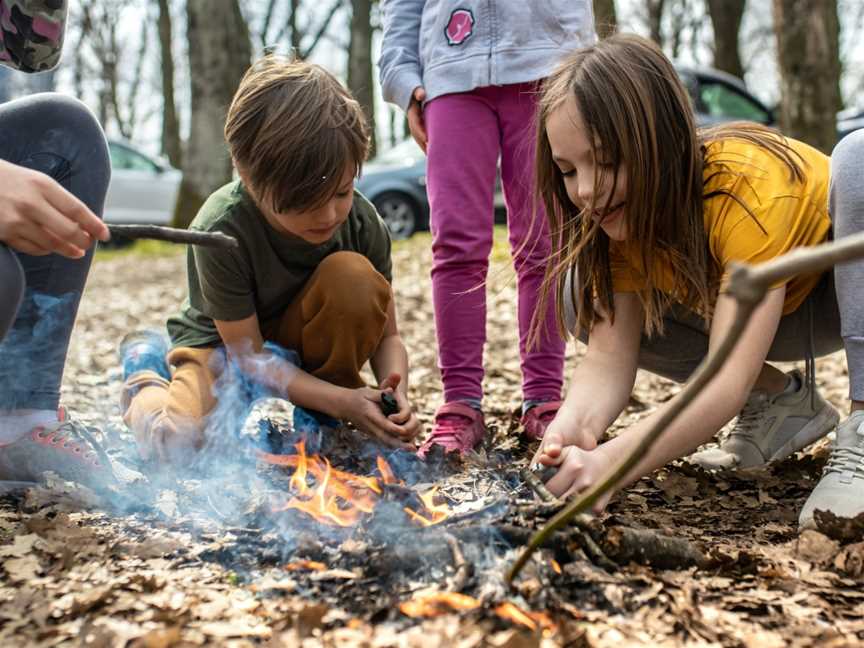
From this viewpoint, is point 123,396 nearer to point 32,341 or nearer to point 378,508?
point 32,341

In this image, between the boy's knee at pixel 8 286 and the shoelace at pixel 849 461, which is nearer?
the boy's knee at pixel 8 286

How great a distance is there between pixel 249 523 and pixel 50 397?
873mm

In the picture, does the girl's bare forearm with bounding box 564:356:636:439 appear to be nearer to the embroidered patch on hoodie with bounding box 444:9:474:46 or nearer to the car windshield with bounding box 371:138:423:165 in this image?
the embroidered patch on hoodie with bounding box 444:9:474:46

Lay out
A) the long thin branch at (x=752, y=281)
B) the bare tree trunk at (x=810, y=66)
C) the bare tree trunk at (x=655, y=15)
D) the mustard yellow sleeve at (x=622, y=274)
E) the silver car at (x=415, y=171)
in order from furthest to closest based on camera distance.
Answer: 1. the bare tree trunk at (x=655, y=15)
2. the silver car at (x=415, y=171)
3. the bare tree trunk at (x=810, y=66)
4. the mustard yellow sleeve at (x=622, y=274)
5. the long thin branch at (x=752, y=281)

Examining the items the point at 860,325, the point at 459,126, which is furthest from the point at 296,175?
the point at 860,325

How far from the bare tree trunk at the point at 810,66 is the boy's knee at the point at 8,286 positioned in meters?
7.93

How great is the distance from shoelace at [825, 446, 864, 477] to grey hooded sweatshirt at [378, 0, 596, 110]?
1604 mm

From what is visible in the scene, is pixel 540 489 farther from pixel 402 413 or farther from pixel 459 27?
pixel 459 27

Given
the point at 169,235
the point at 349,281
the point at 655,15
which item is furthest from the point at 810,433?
the point at 655,15

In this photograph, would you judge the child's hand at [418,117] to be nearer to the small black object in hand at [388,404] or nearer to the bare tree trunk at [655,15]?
the small black object in hand at [388,404]

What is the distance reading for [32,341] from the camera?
2682 millimetres

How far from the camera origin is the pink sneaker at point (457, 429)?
3.04 m

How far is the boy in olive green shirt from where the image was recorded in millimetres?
2756

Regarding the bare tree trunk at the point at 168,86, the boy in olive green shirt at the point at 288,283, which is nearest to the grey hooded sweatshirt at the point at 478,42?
the boy in olive green shirt at the point at 288,283
